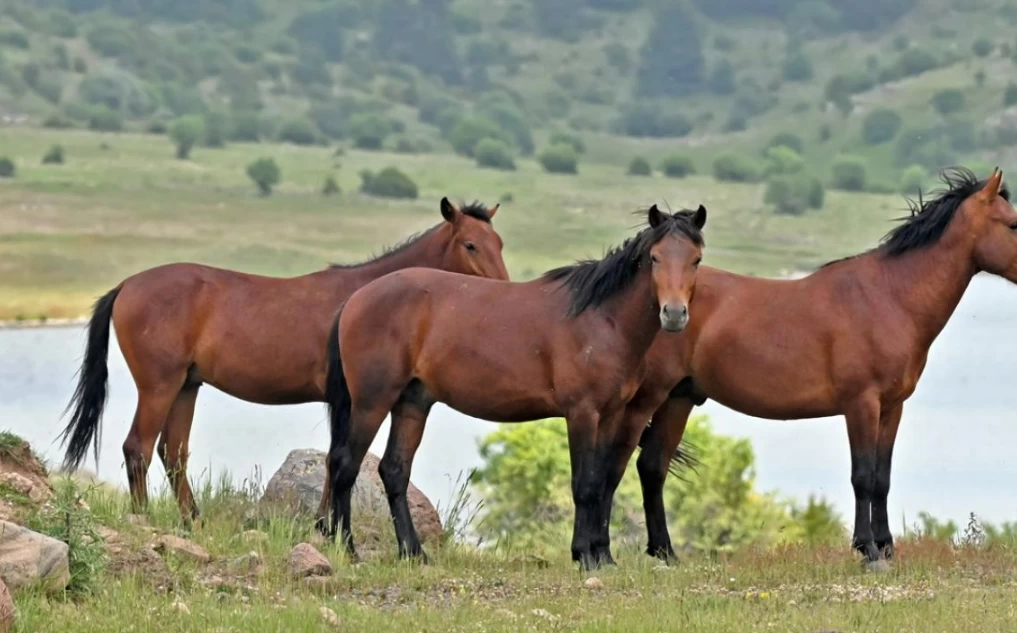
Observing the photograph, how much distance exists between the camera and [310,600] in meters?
8.51

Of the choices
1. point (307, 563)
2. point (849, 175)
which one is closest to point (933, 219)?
point (307, 563)

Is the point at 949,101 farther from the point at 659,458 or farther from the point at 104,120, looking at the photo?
the point at 659,458

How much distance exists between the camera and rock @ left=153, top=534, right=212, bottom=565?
951cm

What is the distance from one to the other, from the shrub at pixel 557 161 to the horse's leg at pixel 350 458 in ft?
272

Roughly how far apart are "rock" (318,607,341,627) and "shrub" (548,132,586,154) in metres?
91.6

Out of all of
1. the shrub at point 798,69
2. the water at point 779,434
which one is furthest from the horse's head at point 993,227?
the shrub at point 798,69

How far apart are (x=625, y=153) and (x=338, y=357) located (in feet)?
316

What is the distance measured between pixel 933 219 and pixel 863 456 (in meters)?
1.61

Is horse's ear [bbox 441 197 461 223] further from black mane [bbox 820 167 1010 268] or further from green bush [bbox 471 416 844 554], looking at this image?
green bush [bbox 471 416 844 554]

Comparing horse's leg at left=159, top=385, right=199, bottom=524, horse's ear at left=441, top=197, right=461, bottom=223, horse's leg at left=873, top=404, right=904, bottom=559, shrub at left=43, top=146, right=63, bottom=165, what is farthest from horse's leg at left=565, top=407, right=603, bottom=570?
shrub at left=43, top=146, right=63, bottom=165

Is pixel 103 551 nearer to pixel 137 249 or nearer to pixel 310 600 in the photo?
pixel 310 600

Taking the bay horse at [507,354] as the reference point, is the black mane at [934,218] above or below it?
above

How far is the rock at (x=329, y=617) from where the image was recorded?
7902mm

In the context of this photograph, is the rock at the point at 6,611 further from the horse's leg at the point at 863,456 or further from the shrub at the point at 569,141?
the shrub at the point at 569,141
